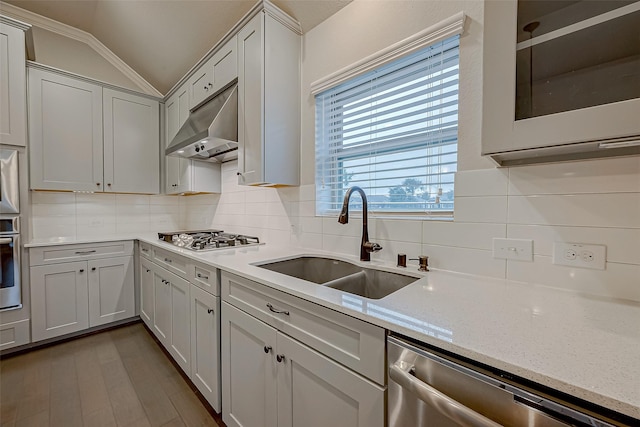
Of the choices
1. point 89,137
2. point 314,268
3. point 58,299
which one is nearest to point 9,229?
point 58,299

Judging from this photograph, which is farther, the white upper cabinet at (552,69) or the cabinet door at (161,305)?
→ the cabinet door at (161,305)

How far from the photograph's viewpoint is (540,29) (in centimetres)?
83

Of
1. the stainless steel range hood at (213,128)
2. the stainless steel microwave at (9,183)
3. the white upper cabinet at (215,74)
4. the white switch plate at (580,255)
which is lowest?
the white switch plate at (580,255)

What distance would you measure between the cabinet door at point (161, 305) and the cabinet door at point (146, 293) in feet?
0.33

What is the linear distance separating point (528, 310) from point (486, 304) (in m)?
0.11

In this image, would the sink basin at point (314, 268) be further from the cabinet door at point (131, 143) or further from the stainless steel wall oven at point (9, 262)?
the cabinet door at point (131, 143)

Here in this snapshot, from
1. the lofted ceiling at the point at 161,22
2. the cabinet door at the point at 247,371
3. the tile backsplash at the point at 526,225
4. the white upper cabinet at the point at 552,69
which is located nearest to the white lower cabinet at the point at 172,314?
the cabinet door at the point at 247,371

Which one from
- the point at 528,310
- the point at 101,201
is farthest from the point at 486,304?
the point at 101,201

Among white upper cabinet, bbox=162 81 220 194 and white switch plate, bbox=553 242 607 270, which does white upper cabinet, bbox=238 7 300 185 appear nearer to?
white upper cabinet, bbox=162 81 220 194

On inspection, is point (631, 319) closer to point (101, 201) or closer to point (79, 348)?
point (79, 348)

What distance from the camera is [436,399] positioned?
601mm

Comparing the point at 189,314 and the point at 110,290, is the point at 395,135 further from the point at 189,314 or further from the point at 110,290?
the point at 110,290

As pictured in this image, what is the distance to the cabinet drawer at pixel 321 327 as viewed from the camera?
77 centimetres

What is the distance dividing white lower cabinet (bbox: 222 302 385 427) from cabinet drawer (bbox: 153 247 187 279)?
58 cm
